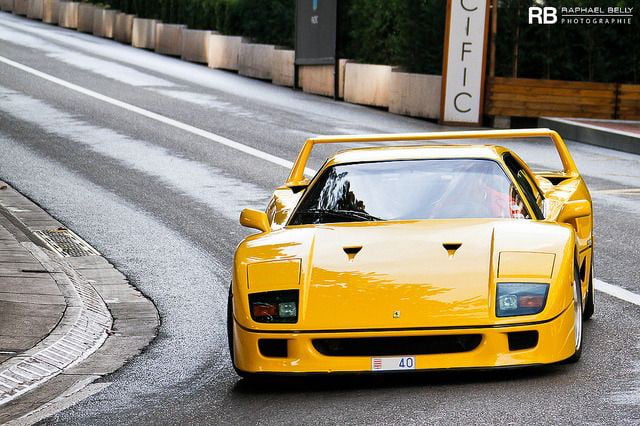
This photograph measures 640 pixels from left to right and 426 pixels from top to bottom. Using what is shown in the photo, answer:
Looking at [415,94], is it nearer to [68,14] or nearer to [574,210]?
[574,210]

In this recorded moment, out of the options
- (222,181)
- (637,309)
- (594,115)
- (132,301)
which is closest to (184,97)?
(594,115)

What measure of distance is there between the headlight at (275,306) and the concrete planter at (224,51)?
29.0 m

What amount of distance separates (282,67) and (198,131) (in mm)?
10485

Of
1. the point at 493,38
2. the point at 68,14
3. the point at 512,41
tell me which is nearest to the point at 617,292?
the point at 493,38

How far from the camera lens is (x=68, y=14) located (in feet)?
165

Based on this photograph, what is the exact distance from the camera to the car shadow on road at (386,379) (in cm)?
736

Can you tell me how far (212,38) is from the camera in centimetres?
3778

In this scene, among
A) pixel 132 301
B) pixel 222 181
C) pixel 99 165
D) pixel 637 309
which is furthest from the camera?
pixel 99 165

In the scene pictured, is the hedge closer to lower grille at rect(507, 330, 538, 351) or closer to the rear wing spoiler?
the rear wing spoiler

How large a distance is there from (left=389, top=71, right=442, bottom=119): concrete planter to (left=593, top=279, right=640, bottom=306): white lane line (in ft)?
55.3

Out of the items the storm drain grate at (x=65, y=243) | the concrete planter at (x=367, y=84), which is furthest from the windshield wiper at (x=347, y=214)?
the concrete planter at (x=367, y=84)

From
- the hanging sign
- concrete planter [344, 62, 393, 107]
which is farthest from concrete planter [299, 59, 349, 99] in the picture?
the hanging sign

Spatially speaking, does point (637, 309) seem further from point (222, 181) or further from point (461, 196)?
point (222, 181)

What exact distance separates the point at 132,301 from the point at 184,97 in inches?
719
